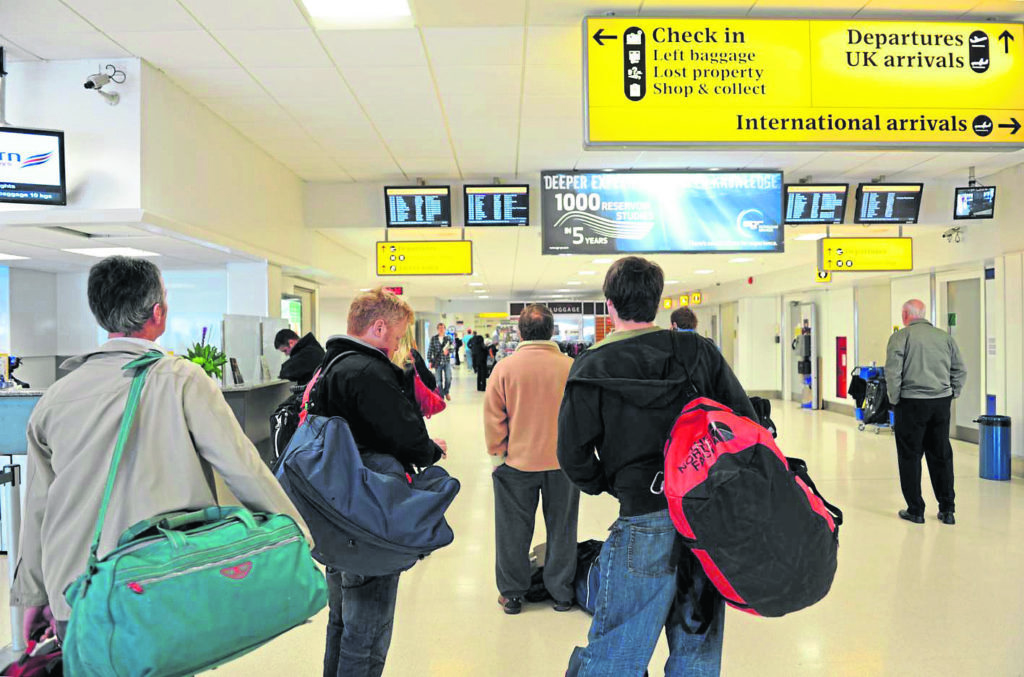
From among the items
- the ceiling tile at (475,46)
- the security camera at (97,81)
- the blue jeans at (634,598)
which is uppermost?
the ceiling tile at (475,46)

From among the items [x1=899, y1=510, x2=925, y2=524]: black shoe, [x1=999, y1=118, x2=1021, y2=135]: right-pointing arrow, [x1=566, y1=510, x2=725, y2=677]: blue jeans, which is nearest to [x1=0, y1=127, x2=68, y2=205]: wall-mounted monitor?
[x1=566, y1=510, x2=725, y2=677]: blue jeans

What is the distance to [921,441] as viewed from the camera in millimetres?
5160

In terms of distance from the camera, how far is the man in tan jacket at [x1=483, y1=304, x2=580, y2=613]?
10.9 feet

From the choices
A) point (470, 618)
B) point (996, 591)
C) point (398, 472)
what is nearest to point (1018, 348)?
point (996, 591)

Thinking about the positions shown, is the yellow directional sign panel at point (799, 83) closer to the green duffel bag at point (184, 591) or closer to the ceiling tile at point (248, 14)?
the ceiling tile at point (248, 14)

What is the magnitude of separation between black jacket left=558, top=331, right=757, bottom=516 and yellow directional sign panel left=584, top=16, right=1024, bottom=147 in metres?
1.28

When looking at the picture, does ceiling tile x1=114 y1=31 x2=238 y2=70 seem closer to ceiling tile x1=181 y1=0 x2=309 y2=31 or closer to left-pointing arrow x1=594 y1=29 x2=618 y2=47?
ceiling tile x1=181 y1=0 x2=309 y2=31

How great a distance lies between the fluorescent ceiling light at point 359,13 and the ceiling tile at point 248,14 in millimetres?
89

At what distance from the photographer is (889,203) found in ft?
22.1

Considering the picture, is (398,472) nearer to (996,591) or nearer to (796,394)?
(996,591)

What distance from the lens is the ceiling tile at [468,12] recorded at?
3332mm

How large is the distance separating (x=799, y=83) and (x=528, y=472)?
2186mm

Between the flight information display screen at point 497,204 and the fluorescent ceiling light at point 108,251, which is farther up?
the flight information display screen at point 497,204

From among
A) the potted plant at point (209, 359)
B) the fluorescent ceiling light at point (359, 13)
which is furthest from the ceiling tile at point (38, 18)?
the potted plant at point (209, 359)
